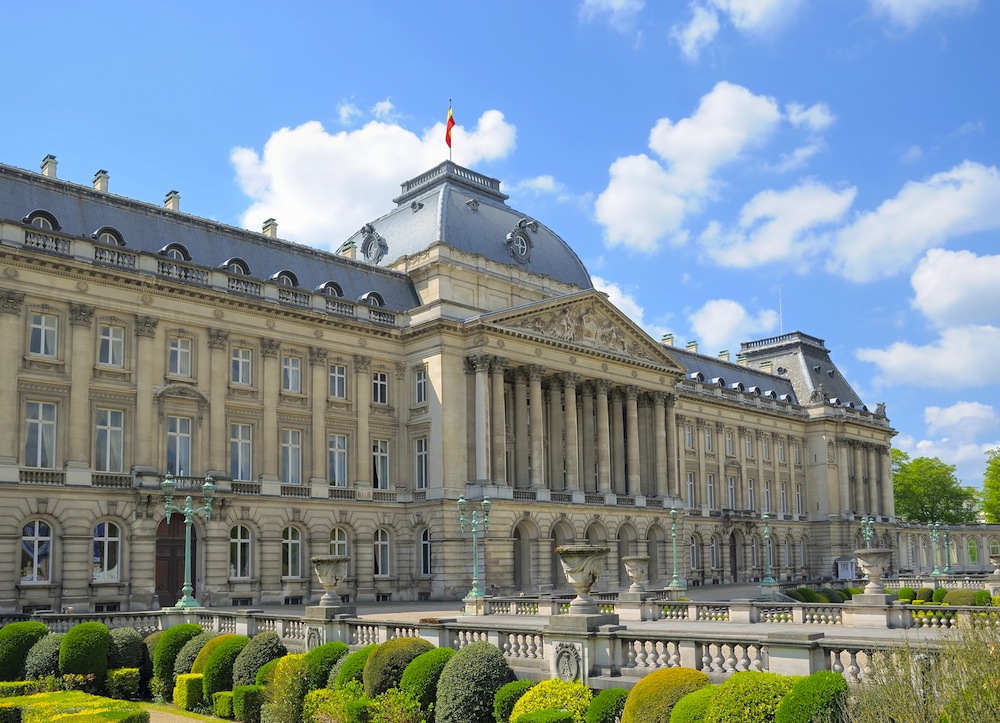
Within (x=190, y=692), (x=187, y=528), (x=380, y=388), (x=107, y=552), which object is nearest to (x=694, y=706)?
(x=190, y=692)

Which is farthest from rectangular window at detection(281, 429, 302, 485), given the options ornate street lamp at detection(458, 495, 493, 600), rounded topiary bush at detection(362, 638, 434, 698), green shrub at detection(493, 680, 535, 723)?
green shrub at detection(493, 680, 535, 723)

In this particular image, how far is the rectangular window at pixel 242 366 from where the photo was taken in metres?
53.9

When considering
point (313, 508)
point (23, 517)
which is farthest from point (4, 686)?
point (313, 508)

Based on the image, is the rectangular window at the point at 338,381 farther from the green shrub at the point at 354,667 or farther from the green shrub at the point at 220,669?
the green shrub at the point at 354,667

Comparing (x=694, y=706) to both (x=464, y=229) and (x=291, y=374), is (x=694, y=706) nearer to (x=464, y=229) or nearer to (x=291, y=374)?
(x=291, y=374)

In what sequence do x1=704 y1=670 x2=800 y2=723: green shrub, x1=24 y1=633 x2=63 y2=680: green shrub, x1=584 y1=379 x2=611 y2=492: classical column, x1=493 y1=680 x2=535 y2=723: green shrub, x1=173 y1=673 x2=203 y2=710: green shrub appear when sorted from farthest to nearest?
x1=584 y1=379 x2=611 y2=492: classical column, x1=24 y1=633 x2=63 y2=680: green shrub, x1=173 y1=673 x2=203 y2=710: green shrub, x1=493 y1=680 x2=535 y2=723: green shrub, x1=704 y1=670 x2=800 y2=723: green shrub

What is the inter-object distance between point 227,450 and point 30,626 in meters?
21.1

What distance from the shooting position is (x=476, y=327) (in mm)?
60125

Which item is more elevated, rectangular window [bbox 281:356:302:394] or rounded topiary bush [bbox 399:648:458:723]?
rectangular window [bbox 281:356:302:394]

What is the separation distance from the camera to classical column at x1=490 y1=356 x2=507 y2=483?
60219 millimetres

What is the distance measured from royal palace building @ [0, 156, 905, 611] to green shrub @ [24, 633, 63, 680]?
48.3ft

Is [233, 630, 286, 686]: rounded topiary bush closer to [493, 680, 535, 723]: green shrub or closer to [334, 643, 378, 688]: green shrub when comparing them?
[334, 643, 378, 688]: green shrub

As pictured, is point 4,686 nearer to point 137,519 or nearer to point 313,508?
point 137,519

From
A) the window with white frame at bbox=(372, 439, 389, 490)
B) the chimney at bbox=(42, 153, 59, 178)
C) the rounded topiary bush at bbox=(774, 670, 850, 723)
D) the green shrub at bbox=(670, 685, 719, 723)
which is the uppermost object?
the chimney at bbox=(42, 153, 59, 178)
